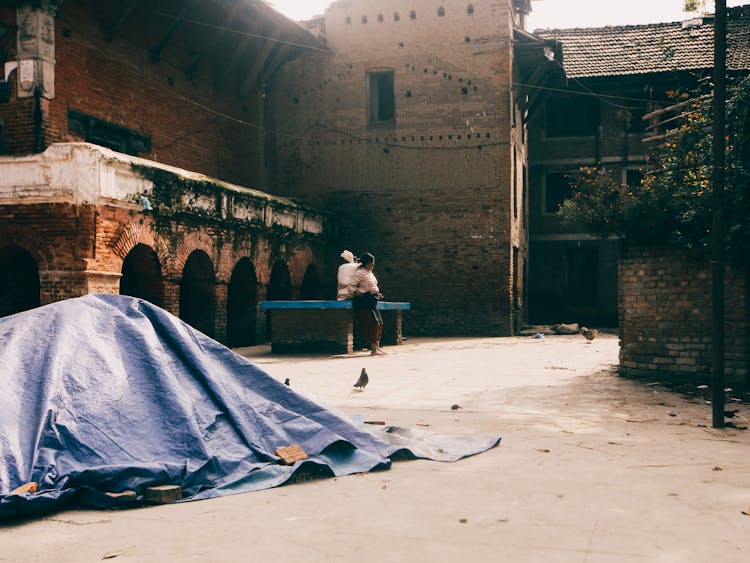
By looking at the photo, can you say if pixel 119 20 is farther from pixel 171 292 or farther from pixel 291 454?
pixel 291 454

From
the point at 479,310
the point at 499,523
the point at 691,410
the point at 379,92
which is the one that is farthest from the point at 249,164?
the point at 499,523

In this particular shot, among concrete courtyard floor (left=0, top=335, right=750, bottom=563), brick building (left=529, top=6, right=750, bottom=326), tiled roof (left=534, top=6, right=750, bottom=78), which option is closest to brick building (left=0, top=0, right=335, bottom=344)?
concrete courtyard floor (left=0, top=335, right=750, bottom=563)

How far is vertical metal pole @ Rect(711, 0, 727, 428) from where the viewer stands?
6508 millimetres

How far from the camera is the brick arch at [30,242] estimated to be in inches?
499

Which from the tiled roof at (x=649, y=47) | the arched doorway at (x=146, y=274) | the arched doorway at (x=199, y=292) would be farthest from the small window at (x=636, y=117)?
the arched doorway at (x=146, y=274)

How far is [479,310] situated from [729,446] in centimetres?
Result: 1558

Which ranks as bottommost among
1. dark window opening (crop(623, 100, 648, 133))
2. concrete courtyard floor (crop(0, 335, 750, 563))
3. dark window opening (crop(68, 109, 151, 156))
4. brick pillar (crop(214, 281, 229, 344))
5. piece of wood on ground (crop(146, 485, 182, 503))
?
concrete courtyard floor (crop(0, 335, 750, 563))

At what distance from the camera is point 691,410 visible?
290 inches

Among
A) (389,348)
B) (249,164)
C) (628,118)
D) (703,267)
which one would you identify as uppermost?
(628,118)

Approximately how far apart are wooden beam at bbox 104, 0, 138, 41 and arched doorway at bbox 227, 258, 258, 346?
544 cm

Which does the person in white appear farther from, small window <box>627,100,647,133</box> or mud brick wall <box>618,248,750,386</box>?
small window <box>627,100,647,133</box>

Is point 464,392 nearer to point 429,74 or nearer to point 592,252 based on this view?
point 429,74

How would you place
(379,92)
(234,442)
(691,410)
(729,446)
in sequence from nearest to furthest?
(234,442) < (729,446) < (691,410) < (379,92)

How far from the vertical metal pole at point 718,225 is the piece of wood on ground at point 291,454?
11.8ft
